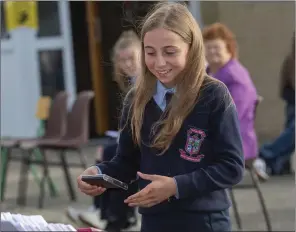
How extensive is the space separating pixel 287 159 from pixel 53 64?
4.41m

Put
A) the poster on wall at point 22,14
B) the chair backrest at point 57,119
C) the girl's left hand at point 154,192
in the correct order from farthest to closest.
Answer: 1. the poster on wall at point 22,14
2. the chair backrest at point 57,119
3. the girl's left hand at point 154,192

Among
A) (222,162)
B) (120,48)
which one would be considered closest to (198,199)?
(222,162)

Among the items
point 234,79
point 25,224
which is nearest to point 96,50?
point 234,79

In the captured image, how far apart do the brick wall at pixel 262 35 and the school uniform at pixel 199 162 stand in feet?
18.8

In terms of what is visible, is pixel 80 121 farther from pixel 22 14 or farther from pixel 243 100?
pixel 243 100

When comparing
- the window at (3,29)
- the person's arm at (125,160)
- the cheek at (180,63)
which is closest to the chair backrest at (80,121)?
the person's arm at (125,160)

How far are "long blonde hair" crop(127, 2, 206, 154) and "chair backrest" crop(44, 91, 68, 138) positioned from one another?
13.0ft

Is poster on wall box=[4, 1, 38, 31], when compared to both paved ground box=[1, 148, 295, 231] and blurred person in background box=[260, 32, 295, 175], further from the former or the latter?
blurred person in background box=[260, 32, 295, 175]

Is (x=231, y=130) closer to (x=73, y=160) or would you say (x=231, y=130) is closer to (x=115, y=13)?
(x=73, y=160)

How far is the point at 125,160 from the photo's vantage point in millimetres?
2178

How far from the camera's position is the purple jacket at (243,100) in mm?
4314

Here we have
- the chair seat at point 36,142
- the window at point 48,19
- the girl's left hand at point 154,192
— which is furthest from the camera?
the window at point 48,19

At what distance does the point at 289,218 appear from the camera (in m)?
4.95

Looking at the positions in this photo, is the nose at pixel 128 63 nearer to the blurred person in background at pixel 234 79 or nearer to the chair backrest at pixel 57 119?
the blurred person in background at pixel 234 79
